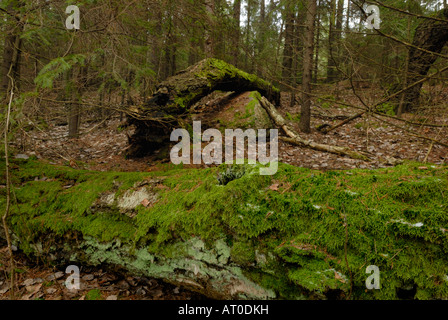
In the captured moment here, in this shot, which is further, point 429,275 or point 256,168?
point 256,168

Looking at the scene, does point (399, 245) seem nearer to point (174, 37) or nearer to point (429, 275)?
point (429, 275)

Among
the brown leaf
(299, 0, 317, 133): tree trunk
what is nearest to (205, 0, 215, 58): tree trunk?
(299, 0, 317, 133): tree trunk

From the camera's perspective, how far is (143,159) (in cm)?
615

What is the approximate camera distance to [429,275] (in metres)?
1.56

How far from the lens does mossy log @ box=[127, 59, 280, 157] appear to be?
18.7 ft

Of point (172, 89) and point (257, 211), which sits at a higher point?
point (172, 89)

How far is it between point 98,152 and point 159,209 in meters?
5.85

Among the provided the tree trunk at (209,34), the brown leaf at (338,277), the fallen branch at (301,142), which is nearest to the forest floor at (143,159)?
the fallen branch at (301,142)

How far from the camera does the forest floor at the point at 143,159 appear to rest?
260 centimetres

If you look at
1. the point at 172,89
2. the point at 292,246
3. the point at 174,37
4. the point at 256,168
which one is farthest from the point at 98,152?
the point at 292,246

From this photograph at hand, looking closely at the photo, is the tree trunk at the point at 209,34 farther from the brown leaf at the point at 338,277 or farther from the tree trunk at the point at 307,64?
the brown leaf at the point at 338,277

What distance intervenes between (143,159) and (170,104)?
1.64 metres

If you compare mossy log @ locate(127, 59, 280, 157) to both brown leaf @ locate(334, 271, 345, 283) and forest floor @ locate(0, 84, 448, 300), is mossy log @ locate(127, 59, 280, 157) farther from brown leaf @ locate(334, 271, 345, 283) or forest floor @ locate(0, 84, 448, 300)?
brown leaf @ locate(334, 271, 345, 283)

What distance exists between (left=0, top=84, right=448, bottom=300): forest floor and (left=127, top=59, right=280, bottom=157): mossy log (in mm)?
486
